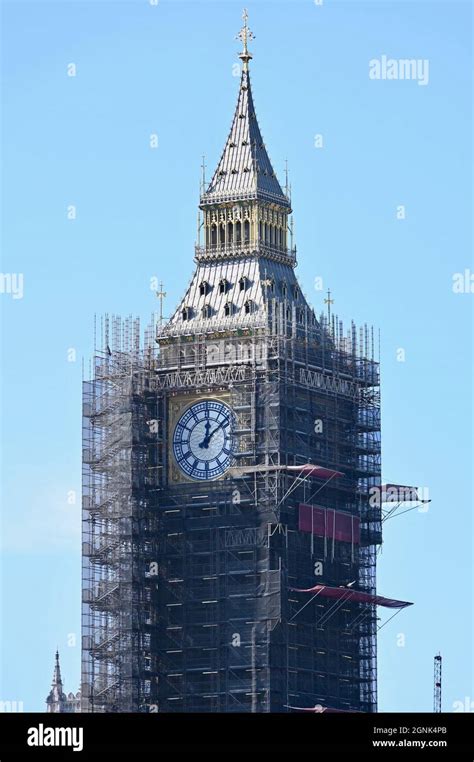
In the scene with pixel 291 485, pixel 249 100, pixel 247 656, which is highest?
pixel 249 100

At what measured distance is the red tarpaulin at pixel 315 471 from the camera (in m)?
134

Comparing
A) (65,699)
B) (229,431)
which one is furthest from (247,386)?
(65,699)

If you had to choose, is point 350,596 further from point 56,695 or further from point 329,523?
point 56,695

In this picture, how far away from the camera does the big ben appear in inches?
5310

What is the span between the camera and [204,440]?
138250 mm

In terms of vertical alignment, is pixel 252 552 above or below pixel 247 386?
below

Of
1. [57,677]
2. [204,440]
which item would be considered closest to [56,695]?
[57,677]

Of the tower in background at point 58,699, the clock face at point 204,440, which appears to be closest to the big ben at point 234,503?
the clock face at point 204,440

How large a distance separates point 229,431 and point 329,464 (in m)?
6.04

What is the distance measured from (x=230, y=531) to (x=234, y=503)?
5.00 ft

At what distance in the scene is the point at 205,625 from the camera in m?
136

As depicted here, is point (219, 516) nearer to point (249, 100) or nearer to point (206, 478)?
point (206, 478)

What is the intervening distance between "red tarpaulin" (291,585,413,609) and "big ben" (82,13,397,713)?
0.50ft

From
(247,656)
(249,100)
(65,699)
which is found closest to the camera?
(247,656)
